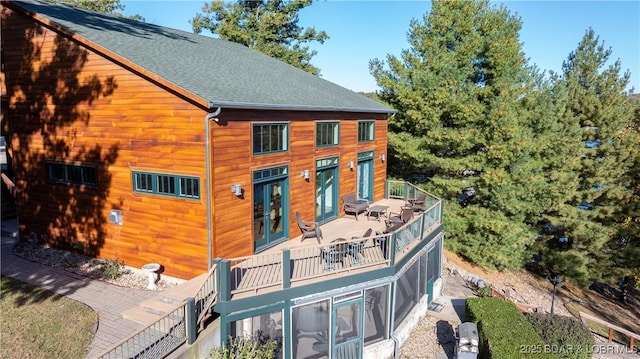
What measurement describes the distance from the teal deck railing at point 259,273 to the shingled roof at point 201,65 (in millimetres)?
3959

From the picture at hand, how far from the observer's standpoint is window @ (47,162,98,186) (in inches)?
488

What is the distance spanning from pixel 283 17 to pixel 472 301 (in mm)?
27821

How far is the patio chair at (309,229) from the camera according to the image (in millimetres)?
12766

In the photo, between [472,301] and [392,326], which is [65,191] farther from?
[472,301]

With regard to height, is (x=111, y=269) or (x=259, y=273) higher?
(x=259, y=273)

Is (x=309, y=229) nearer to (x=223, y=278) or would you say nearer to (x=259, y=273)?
(x=259, y=273)

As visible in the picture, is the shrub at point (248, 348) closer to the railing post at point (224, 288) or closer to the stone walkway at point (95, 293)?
the railing post at point (224, 288)

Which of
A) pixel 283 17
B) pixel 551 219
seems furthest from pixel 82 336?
pixel 283 17

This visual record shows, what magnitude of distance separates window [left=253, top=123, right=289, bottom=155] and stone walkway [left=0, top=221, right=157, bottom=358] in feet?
15.5

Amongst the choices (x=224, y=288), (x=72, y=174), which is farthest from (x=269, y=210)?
(x=72, y=174)

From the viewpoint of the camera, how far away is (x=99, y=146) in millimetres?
12055

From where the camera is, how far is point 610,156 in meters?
22.7

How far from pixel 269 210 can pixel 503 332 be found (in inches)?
289

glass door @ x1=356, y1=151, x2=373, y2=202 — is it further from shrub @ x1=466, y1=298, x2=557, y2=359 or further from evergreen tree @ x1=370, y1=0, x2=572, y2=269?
shrub @ x1=466, y1=298, x2=557, y2=359
